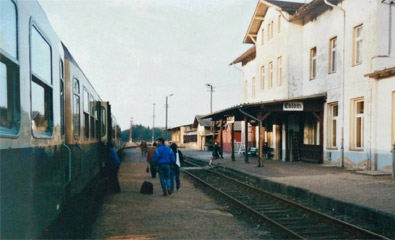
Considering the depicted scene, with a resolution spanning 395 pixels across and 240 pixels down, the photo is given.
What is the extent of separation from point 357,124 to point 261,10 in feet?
41.2

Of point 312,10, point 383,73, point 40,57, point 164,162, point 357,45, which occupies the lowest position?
point 164,162

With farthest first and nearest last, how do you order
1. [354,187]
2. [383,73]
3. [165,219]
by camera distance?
[383,73], [354,187], [165,219]

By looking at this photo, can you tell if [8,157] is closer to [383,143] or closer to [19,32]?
[19,32]

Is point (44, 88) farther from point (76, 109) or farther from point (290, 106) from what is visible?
point (290, 106)

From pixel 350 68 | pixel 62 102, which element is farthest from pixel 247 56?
pixel 62 102

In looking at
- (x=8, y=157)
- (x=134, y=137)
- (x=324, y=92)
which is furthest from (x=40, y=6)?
(x=134, y=137)

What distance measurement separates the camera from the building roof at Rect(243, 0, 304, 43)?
23.1 meters

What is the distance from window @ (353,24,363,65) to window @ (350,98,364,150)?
167 cm

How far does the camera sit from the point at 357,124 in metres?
16.8

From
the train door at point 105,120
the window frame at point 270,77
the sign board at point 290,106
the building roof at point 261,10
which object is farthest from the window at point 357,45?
the train door at point 105,120

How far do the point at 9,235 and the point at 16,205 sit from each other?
0.92 ft

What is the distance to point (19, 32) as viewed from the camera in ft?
11.0

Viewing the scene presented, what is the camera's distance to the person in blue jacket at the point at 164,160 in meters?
10.9

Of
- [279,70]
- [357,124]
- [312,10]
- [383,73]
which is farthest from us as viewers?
[279,70]
